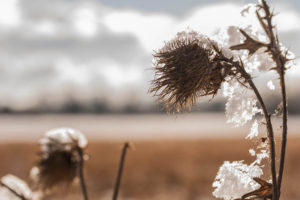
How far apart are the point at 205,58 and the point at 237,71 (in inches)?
3.5

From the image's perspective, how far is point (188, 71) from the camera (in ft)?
4.07

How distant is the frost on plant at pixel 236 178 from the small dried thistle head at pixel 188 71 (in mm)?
249

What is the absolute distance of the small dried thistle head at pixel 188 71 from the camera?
1.25 meters

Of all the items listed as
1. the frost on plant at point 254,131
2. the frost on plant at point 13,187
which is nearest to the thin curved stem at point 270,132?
the frost on plant at point 254,131

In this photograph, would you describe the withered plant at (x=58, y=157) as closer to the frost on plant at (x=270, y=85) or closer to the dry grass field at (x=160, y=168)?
the frost on plant at (x=270, y=85)

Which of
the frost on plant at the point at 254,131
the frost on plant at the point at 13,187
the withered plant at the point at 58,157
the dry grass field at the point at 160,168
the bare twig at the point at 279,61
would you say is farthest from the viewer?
the dry grass field at the point at 160,168

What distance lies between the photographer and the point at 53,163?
242 cm

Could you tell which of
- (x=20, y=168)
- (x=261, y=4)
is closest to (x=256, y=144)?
(x=261, y=4)

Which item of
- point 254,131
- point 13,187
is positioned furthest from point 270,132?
point 13,187

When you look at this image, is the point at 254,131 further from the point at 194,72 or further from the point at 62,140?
the point at 62,140

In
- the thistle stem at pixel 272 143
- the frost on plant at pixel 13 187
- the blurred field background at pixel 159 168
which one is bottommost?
the blurred field background at pixel 159 168

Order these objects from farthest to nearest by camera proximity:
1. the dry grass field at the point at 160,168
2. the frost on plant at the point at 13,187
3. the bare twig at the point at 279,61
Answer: the dry grass field at the point at 160,168, the frost on plant at the point at 13,187, the bare twig at the point at 279,61

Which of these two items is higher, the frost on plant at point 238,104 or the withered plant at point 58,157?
the frost on plant at point 238,104

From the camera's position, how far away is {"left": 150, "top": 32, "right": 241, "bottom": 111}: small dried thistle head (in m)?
1.25
